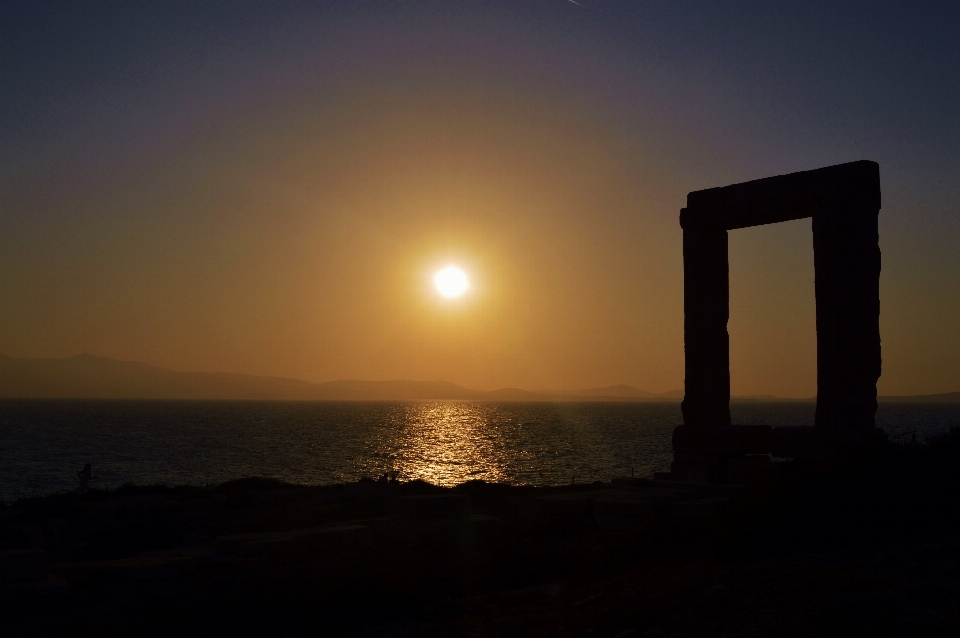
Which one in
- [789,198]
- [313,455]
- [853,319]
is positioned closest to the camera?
[853,319]

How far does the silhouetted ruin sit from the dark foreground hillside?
2592mm

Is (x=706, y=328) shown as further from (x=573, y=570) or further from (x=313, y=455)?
(x=313, y=455)

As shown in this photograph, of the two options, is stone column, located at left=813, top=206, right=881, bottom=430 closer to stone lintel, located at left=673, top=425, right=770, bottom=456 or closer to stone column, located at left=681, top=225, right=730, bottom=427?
Answer: stone lintel, located at left=673, top=425, right=770, bottom=456

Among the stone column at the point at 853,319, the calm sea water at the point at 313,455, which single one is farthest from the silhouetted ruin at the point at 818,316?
the calm sea water at the point at 313,455

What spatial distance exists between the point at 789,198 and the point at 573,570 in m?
8.27

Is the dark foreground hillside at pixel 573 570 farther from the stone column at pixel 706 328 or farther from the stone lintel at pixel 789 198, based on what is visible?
the stone lintel at pixel 789 198

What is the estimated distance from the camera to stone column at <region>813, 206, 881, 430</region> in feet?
45.5

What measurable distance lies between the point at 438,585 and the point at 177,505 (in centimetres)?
920

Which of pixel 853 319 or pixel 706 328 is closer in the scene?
pixel 853 319

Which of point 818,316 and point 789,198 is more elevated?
point 789,198

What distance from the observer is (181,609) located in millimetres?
7918

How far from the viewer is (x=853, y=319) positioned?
1388cm

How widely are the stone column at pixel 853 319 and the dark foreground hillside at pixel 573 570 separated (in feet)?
9.70

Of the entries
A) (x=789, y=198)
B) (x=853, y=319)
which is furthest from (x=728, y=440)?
(x=789, y=198)
